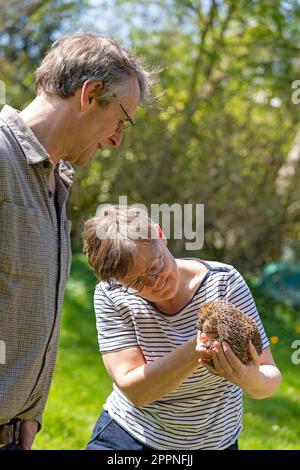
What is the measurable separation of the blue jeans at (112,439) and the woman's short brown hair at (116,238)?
0.64 metres

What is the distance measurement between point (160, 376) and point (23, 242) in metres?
0.64

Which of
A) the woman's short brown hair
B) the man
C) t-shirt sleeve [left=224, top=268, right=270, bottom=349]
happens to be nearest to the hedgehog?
t-shirt sleeve [left=224, top=268, right=270, bottom=349]

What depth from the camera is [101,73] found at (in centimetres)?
248

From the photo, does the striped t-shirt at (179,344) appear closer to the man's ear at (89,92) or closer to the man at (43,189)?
the man at (43,189)

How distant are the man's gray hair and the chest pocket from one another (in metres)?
0.42

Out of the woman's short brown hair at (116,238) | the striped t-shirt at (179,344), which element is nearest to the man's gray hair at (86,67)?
the woman's short brown hair at (116,238)

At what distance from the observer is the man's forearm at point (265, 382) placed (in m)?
2.51

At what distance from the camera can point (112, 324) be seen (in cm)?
280

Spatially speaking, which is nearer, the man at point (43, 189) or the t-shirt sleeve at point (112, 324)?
the man at point (43, 189)

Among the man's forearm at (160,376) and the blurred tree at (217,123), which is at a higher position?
the man's forearm at (160,376)

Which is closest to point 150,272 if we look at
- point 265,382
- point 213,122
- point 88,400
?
point 265,382

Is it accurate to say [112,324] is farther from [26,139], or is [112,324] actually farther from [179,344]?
[26,139]

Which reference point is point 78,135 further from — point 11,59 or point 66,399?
point 11,59

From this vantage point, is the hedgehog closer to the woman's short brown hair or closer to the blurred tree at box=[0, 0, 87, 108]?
the woman's short brown hair
